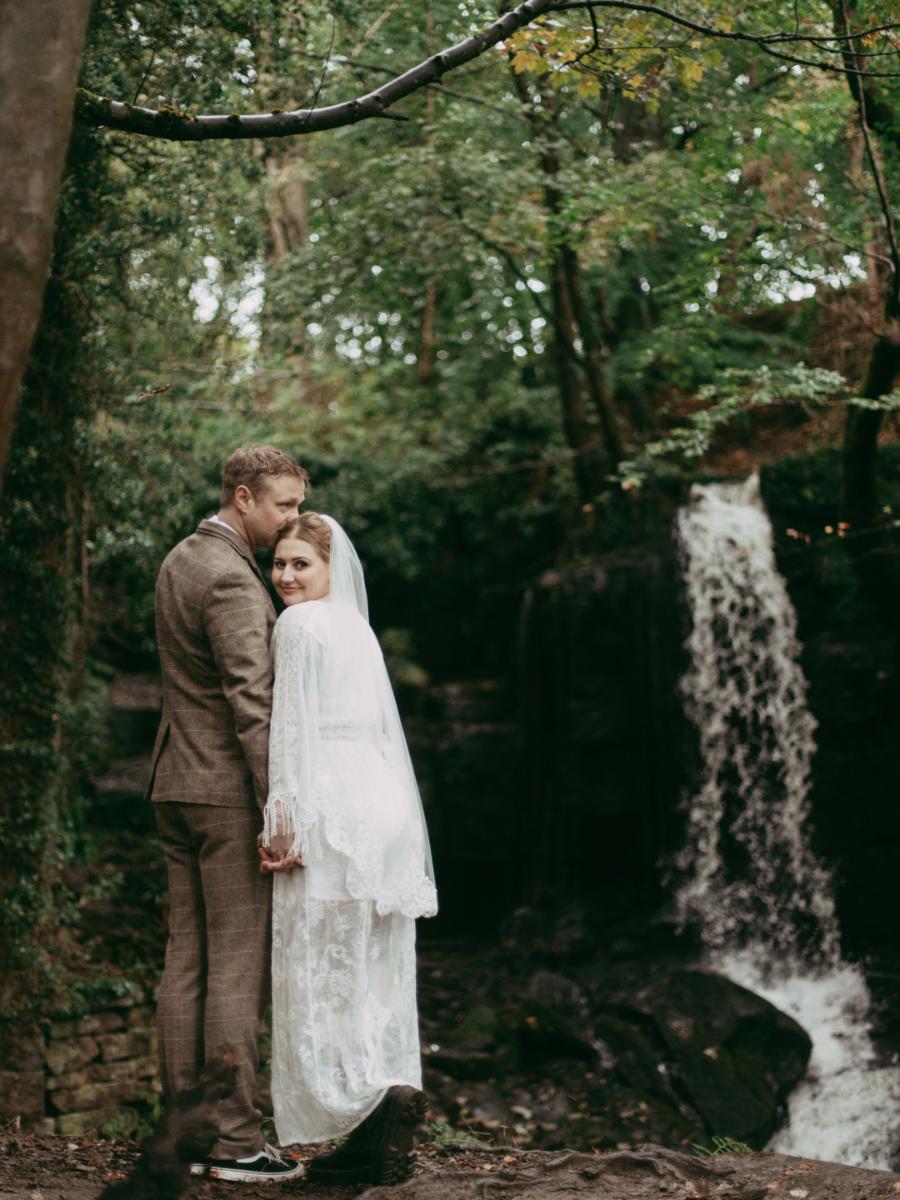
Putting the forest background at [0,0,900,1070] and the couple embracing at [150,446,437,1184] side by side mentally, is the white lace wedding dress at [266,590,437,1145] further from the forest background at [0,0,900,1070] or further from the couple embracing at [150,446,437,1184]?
the forest background at [0,0,900,1070]

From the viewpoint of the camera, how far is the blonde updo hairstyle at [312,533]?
4.32 metres

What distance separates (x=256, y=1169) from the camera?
3.98 m

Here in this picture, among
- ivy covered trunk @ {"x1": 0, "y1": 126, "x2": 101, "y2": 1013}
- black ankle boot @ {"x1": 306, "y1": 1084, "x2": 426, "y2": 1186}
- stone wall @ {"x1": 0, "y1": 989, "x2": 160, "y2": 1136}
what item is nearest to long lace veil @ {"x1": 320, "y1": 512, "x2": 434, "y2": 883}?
black ankle boot @ {"x1": 306, "y1": 1084, "x2": 426, "y2": 1186}

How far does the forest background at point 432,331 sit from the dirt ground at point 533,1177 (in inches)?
79.0

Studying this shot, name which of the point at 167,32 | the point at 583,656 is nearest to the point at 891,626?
the point at 583,656

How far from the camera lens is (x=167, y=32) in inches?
256

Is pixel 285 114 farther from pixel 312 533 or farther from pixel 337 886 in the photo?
pixel 337 886

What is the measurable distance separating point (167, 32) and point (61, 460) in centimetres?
249

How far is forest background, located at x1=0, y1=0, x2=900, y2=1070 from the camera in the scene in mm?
6734

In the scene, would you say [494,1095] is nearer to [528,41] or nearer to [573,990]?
[573,990]

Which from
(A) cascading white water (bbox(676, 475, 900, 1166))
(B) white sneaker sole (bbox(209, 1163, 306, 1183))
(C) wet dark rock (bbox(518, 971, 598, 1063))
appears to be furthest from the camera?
(A) cascading white water (bbox(676, 475, 900, 1166))

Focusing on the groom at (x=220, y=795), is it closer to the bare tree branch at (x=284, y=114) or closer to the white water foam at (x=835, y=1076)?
the bare tree branch at (x=284, y=114)

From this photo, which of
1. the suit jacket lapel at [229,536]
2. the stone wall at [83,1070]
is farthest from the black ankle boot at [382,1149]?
the stone wall at [83,1070]

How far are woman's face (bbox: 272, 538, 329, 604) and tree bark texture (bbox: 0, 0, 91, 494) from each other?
4.62 ft
